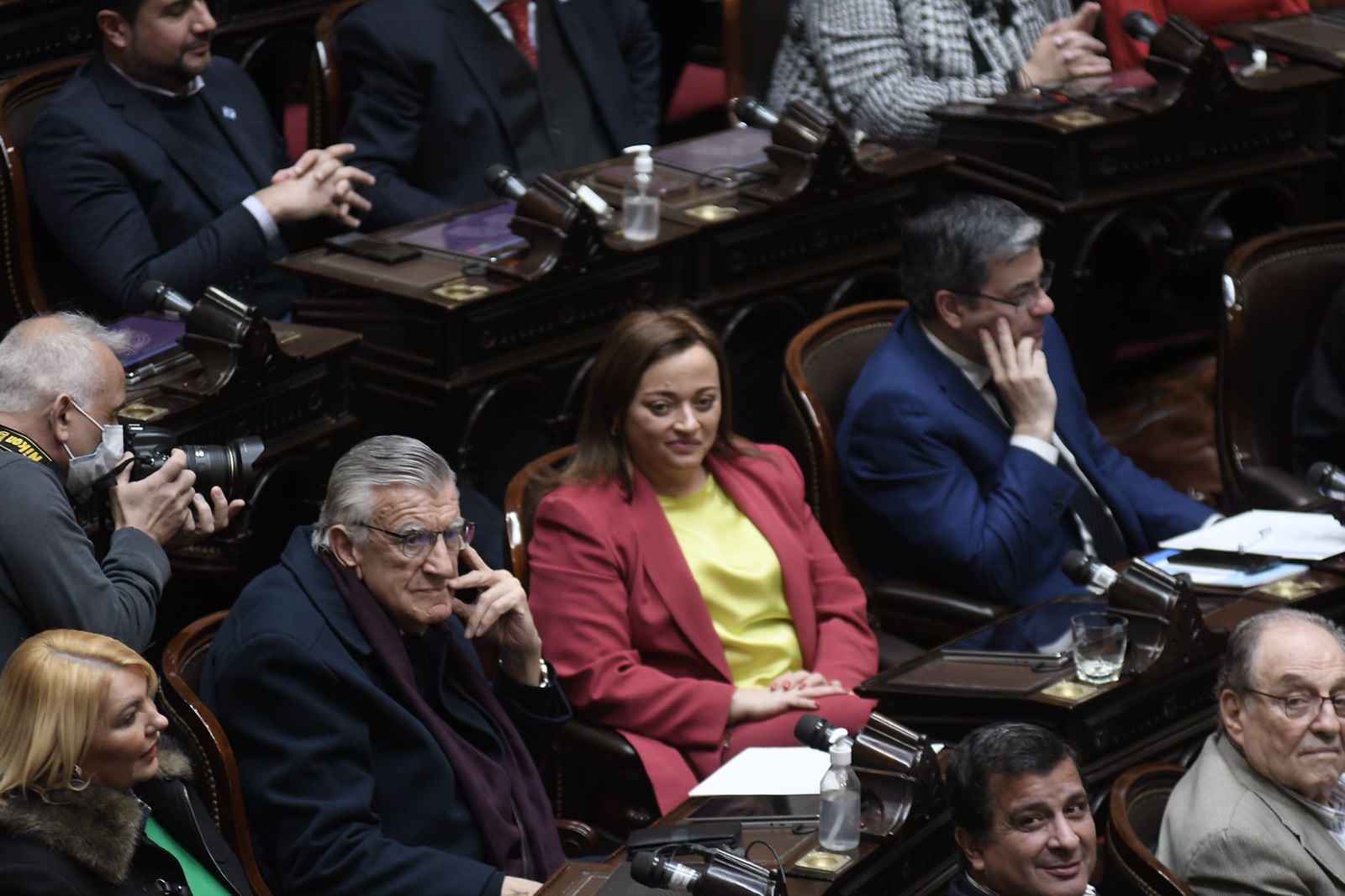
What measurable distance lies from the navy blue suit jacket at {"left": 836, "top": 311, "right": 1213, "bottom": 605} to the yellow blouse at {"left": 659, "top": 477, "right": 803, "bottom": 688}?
0.30 metres

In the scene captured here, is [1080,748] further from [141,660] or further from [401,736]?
[141,660]

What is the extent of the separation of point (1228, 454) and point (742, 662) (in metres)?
1.29

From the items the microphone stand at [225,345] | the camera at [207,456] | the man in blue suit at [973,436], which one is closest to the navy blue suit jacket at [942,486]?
the man in blue suit at [973,436]

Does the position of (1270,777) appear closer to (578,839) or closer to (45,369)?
(578,839)

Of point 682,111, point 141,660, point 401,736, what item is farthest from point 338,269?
point 682,111

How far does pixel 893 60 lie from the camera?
4.72 meters

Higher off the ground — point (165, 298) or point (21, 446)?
point (21, 446)

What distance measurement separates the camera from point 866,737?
266 cm

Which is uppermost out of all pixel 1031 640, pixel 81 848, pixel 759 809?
pixel 81 848

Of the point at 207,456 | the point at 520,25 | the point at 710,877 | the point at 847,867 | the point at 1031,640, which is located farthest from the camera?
the point at 520,25

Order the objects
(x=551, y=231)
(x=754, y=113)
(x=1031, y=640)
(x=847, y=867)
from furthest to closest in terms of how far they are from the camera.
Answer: (x=754, y=113), (x=551, y=231), (x=1031, y=640), (x=847, y=867)

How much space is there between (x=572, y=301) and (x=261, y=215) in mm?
617

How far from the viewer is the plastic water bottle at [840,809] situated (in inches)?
103

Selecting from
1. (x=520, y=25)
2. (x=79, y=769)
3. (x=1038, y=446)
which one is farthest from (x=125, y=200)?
(x=79, y=769)
